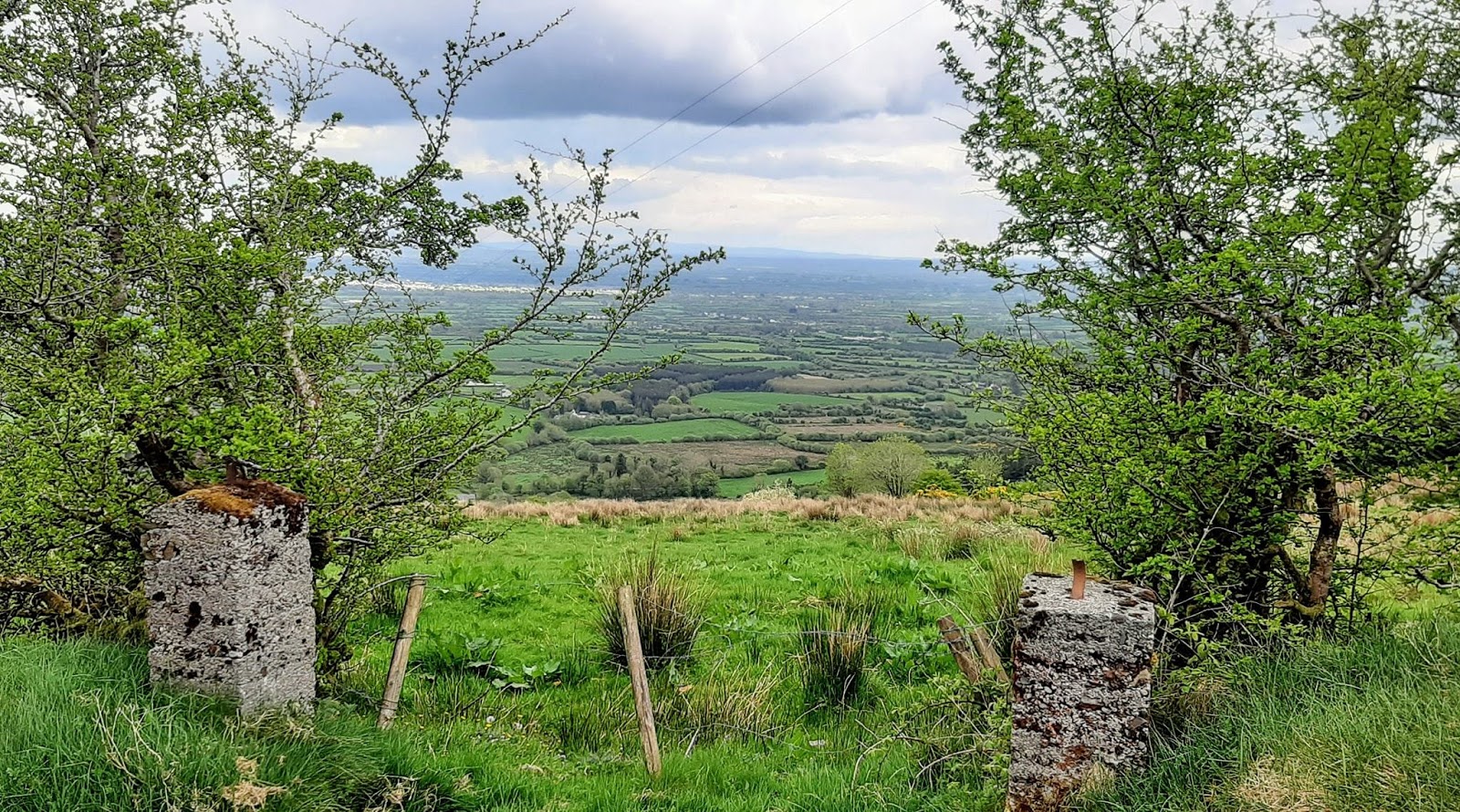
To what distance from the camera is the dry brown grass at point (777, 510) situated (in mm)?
16938

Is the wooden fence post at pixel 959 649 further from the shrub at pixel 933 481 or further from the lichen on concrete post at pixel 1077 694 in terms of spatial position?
the shrub at pixel 933 481

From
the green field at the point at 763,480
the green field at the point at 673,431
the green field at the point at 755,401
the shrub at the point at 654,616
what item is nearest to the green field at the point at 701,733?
the shrub at the point at 654,616

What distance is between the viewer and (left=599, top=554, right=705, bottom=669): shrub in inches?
288

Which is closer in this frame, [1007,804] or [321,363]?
[1007,804]

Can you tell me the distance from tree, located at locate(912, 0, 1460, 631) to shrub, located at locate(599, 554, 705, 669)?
11.6 feet

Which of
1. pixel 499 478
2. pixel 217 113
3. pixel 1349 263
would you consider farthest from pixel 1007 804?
pixel 499 478

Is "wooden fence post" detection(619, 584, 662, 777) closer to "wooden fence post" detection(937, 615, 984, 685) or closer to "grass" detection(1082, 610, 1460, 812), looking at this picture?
"wooden fence post" detection(937, 615, 984, 685)

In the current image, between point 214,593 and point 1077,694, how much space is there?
4266mm

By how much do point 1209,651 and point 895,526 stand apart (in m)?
10.9

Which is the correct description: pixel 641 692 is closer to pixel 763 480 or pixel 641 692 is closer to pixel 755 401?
pixel 763 480

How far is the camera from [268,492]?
13.9ft

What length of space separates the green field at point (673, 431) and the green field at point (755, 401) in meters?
4.98

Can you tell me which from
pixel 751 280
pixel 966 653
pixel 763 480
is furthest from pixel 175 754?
pixel 751 280

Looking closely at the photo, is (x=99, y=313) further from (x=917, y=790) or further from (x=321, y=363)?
(x=917, y=790)
